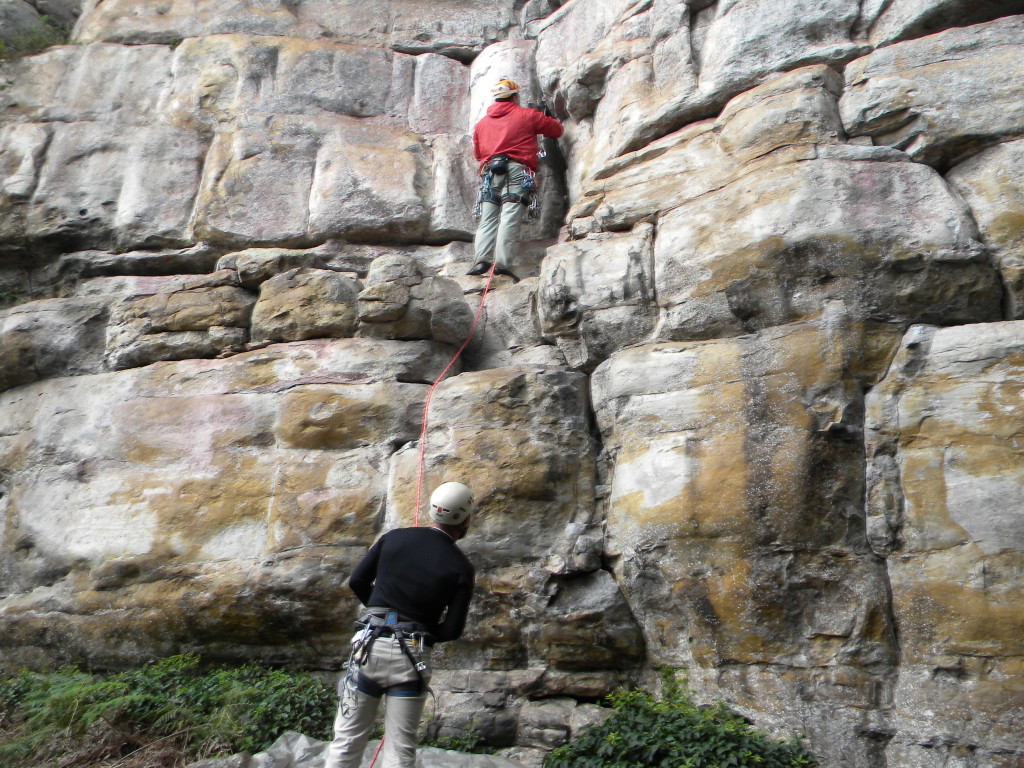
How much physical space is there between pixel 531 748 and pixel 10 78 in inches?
381

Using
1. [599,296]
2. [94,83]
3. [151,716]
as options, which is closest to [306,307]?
[599,296]

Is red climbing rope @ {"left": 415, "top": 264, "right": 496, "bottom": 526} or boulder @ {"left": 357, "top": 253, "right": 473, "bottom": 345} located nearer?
red climbing rope @ {"left": 415, "top": 264, "right": 496, "bottom": 526}

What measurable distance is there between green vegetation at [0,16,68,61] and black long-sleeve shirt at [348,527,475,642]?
9.18 meters

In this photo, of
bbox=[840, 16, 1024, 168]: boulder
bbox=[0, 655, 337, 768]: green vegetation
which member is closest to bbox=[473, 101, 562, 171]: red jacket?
bbox=[840, 16, 1024, 168]: boulder

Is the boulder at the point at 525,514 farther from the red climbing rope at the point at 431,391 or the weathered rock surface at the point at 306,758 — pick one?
the weathered rock surface at the point at 306,758

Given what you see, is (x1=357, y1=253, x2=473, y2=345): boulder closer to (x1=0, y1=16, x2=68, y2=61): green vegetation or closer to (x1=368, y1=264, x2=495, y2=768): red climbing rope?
(x1=368, y1=264, x2=495, y2=768): red climbing rope

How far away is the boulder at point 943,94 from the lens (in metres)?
6.28

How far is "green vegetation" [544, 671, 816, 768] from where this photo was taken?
493cm

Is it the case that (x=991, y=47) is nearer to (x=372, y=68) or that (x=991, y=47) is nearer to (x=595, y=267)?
(x=595, y=267)

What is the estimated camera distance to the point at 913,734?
16.4 feet

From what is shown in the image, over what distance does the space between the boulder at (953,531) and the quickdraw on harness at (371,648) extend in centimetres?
282

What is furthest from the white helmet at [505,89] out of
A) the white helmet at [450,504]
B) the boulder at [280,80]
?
the white helmet at [450,504]

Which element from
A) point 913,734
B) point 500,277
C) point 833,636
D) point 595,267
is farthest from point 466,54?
point 913,734

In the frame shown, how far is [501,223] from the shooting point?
841cm
